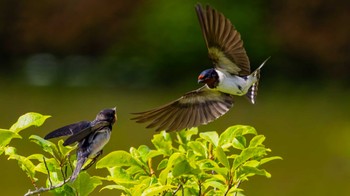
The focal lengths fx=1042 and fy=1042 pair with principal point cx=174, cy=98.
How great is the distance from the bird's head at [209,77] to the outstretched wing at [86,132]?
0.55m

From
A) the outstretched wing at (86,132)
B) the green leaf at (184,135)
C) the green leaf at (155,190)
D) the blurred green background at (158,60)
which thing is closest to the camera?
the green leaf at (155,190)

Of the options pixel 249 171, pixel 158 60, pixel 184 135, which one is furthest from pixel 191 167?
pixel 158 60

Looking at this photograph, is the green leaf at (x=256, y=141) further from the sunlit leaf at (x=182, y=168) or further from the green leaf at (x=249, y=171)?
the sunlit leaf at (x=182, y=168)

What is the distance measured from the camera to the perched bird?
233 centimetres

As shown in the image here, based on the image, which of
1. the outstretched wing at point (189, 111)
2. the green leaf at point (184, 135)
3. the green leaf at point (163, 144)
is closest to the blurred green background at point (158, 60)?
the outstretched wing at point (189, 111)

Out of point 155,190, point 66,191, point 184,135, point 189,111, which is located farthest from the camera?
point 189,111

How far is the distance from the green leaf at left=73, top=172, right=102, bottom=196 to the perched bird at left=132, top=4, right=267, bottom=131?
47cm

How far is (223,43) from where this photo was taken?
2.47 m

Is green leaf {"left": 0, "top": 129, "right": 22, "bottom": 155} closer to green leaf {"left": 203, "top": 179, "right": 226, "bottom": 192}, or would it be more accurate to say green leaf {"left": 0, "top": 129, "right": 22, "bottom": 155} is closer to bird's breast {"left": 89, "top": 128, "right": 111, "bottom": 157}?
bird's breast {"left": 89, "top": 128, "right": 111, "bottom": 157}

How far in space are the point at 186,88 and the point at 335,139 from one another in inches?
108

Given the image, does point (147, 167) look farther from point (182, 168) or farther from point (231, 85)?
point (231, 85)

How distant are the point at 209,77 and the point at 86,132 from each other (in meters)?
0.62

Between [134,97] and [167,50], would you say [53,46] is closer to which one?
[167,50]

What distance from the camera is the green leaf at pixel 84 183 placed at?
181cm
